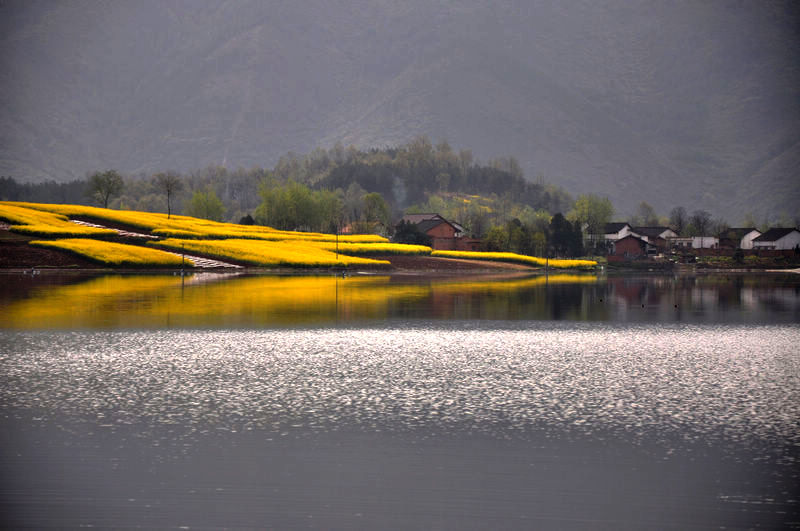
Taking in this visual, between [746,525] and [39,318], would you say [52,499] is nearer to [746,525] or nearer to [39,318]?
[746,525]

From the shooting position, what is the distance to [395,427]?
51.5 feet

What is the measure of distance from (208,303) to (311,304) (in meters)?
6.35

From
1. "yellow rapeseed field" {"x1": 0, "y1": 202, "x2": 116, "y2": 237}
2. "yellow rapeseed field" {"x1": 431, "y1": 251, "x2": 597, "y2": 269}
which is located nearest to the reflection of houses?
"yellow rapeseed field" {"x1": 431, "y1": 251, "x2": 597, "y2": 269}

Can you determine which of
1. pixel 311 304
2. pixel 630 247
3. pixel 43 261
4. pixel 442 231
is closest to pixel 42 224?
pixel 43 261

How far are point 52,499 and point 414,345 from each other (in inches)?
713

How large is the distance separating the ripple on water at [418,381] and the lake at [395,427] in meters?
0.10

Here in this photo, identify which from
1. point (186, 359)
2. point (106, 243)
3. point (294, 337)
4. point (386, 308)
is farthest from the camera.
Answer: point (106, 243)

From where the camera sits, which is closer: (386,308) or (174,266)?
(386,308)

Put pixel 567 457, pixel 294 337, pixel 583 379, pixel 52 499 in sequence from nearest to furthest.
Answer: pixel 52 499 → pixel 567 457 → pixel 583 379 → pixel 294 337

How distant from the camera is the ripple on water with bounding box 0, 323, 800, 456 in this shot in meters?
16.4

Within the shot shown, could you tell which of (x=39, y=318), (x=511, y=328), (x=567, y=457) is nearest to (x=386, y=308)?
(x=511, y=328)

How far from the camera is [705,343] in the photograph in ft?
101

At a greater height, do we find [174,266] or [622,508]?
[174,266]

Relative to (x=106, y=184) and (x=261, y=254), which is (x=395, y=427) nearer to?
(x=261, y=254)
